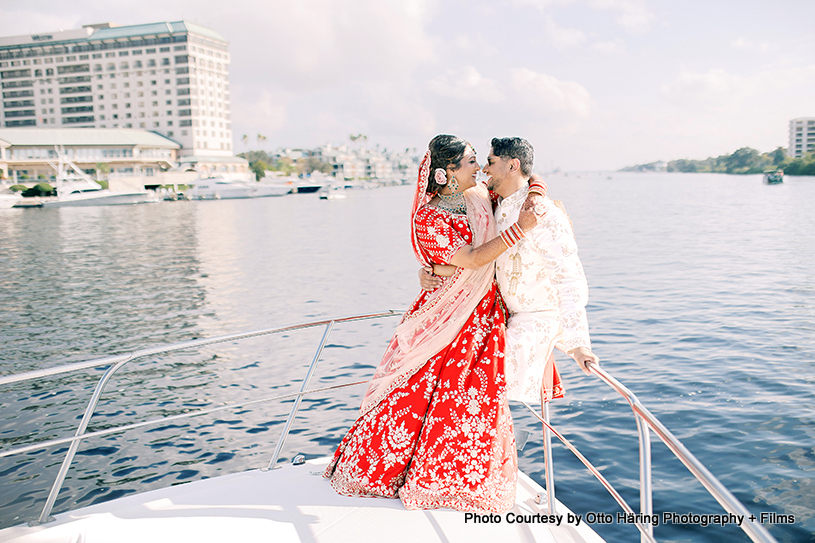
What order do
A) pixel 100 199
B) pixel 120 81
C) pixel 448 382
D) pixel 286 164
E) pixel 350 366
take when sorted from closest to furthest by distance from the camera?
pixel 448 382 < pixel 350 366 < pixel 100 199 < pixel 120 81 < pixel 286 164

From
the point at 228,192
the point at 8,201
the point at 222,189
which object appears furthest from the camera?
the point at 228,192

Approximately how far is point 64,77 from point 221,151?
107 ft

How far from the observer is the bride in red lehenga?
243cm

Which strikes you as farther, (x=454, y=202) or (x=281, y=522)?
(x=454, y=202)

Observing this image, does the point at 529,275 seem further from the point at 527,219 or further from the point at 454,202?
the point at 454,202

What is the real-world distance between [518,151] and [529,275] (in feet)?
1.77

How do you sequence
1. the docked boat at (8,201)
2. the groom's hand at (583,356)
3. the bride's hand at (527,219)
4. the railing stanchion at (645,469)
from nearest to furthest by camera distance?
the railing stanchion at (645,469) < the groom's hand at (583,356) < the bride's hand at (527,219) < the docked boat at (8,201)

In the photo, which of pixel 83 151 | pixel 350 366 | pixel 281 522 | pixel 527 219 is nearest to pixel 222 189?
pixel 83 151

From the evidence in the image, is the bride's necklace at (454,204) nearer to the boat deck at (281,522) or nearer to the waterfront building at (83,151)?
the boat deck at (281,522)

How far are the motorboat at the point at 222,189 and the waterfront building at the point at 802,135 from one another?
127801mm

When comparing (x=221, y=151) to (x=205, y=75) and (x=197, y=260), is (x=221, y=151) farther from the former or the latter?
(x=197, y=260)

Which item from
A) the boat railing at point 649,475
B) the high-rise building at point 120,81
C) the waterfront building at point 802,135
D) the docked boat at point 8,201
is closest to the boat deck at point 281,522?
the boat railing at point 649,475

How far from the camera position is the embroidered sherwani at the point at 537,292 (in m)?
2.32

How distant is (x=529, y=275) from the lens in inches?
97.6
